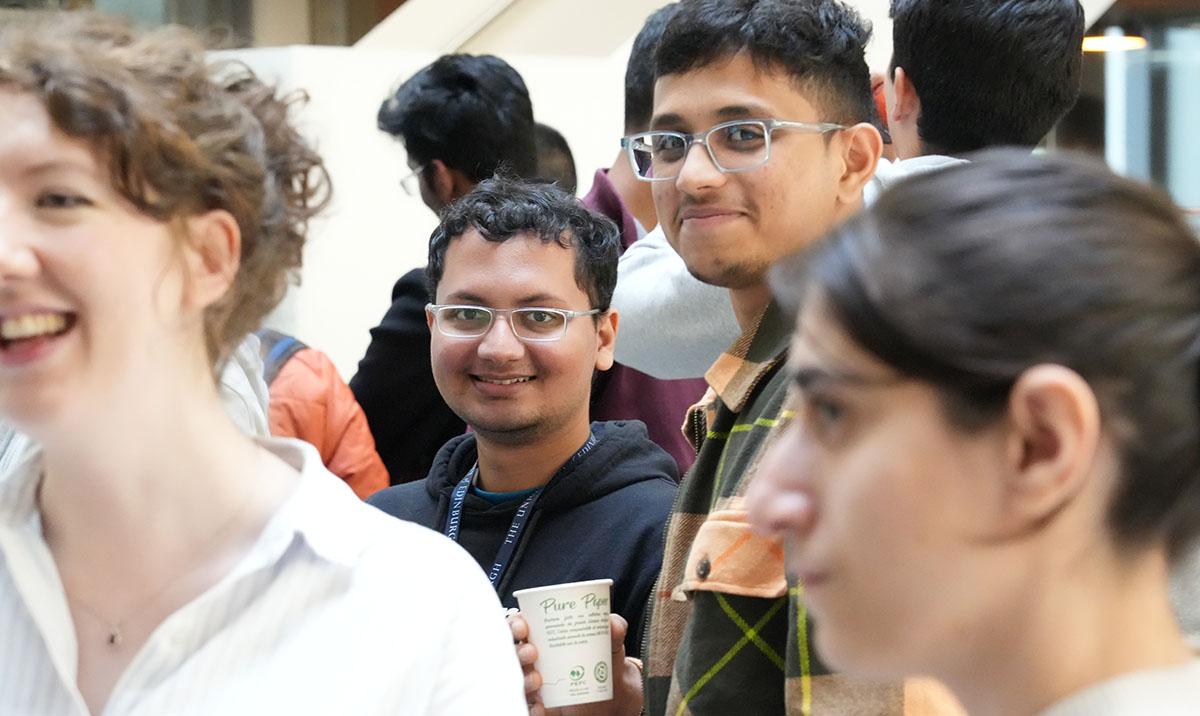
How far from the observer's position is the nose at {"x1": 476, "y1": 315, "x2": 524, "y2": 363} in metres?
2.42

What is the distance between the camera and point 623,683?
205 cm

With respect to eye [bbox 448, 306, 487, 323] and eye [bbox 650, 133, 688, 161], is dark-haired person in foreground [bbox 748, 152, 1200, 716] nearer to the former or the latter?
eye [bbox 650, 133, 688, 161]

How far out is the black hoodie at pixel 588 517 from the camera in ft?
7.34

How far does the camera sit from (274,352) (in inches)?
121

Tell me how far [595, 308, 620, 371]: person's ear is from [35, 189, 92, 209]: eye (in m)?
1.33

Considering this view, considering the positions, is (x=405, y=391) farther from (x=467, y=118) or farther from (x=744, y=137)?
(x=744, y=137)

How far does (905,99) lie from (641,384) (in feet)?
2.74

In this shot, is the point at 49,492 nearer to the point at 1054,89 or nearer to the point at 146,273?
the point at 146,273

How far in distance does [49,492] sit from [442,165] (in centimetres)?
194

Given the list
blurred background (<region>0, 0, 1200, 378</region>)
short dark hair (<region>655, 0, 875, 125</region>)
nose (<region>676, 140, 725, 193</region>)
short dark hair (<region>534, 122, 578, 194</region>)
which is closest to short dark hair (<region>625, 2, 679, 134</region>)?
short dark hair (<region>534, 122, 578, 194</region>)

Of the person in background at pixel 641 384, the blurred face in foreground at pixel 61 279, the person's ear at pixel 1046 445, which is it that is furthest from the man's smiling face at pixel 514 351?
the person's ear at pixel 1046 445

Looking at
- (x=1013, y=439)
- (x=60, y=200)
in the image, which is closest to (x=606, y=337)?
(x=60, y=200)

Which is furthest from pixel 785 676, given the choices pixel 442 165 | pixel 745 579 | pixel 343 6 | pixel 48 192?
pixel 343 6

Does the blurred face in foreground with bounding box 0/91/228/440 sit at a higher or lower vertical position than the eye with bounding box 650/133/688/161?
lower
